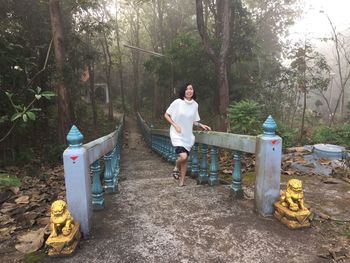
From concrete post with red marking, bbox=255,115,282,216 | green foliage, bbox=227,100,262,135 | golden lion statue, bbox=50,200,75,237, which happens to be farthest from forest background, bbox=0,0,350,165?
concrete post with red marking, bbox=255,115,282,216

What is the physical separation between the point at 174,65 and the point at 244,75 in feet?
14.2

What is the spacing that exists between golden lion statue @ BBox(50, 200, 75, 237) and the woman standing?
244 cm

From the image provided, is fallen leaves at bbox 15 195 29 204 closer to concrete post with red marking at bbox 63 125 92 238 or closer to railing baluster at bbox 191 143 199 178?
concrete post with red marking at bbox 63 125 92 238

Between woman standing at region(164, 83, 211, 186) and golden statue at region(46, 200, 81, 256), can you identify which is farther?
woman standing at region(164, 83, 211, 186)

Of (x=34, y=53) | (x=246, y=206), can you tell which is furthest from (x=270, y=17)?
(x=246, y=206)

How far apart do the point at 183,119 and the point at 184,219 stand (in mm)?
1882

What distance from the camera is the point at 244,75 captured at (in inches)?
732

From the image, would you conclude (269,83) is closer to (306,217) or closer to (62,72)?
(62,72)

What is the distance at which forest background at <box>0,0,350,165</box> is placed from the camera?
364 inches

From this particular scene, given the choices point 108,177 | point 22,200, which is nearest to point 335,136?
point 108,177

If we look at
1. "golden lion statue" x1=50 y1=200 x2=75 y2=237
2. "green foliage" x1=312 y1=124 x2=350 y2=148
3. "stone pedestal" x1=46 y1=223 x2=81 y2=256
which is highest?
"golden lion statue" x1=50 y1=200 x2=75 y2=237

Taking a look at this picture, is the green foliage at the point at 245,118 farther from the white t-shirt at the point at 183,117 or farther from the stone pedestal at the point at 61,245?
the stone pedestal at the point at 61,245

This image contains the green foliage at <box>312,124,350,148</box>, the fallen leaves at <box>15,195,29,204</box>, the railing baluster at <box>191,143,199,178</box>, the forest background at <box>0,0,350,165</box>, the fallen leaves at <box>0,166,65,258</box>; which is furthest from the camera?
the green foliage at <box>312,124,350,148</box>

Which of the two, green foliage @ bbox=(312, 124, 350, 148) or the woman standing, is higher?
the woman standing
